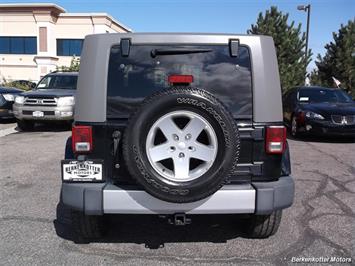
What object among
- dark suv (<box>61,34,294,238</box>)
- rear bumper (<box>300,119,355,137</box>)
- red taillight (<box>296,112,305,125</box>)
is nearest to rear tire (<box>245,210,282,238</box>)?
dark suv (<box>61,34,294,238</box>)

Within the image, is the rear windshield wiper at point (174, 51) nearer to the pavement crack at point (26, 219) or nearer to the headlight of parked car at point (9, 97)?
the pavement crack at point (26, 219)

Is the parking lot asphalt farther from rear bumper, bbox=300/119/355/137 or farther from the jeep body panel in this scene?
rear bumper, bbox=300/119/355/137

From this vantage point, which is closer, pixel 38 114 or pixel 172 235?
pixel 172 235

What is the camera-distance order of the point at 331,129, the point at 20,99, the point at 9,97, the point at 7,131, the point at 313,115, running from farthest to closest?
the point at 9,97 < the point at 7,131 < the point at 20,99 < the point at 313,115 < the point at 331,129

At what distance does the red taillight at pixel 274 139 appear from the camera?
11.2 feet

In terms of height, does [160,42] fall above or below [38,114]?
above

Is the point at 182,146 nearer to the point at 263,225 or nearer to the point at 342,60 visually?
the point at 263,225

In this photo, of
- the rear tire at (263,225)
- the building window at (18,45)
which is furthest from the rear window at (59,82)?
the building window at (18,45)

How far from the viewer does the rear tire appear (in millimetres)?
3783

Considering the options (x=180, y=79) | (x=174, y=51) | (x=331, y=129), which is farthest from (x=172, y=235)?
(x=331, y=129)

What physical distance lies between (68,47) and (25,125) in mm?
33928

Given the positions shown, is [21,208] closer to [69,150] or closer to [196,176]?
[69,150]

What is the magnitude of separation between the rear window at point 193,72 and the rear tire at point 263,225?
39.6 inches

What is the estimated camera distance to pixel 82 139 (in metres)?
3.40
